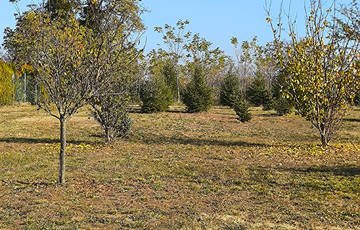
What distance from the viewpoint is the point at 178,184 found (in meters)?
7.34

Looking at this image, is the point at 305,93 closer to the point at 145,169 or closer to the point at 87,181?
the point at 145,169

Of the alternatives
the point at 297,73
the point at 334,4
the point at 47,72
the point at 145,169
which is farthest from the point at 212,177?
the point at 334,4

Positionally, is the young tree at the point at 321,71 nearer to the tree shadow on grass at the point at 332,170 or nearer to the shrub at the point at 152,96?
the tree shadow on grass at the point at 332,170

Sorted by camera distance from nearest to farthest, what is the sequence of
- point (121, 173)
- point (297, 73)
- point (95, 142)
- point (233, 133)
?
1. point (121, 173)
2. point (297, 73)
3. point (95, 142)
4. point (233, 133)

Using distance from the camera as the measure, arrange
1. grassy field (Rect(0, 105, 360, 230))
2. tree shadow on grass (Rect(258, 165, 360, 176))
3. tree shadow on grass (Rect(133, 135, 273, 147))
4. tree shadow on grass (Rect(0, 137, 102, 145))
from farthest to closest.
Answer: tree shadow on grass (Rect(133, 135, 273, 147)) → tree shadow on grass (Rect(0, 137, 102, 145)) → tree shadow on grass (Rect(258, 165, 360, 176)) → grassy field (Rect(0, 105, 360, 230))

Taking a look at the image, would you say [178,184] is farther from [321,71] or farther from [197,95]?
[197,95]

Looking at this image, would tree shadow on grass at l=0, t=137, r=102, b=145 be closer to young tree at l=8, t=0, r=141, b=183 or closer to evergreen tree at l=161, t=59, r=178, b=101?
young tree at l=8, t=0, r=141, b=183

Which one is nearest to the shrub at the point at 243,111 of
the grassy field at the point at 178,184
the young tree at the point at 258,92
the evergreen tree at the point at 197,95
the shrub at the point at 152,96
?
the evergreen tree at the point at 197,95

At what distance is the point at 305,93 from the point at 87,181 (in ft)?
25.8

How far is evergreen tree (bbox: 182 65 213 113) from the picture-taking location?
2450 cm

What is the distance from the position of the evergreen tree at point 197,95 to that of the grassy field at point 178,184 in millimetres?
10275

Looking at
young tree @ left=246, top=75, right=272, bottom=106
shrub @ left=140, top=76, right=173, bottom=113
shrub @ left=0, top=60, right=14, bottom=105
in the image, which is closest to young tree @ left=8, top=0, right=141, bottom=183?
shrub @ left=140, top=76, right=173, bottom=113

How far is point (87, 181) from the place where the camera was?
24.7 ft

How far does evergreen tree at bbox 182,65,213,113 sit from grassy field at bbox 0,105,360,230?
1028 centimetres
